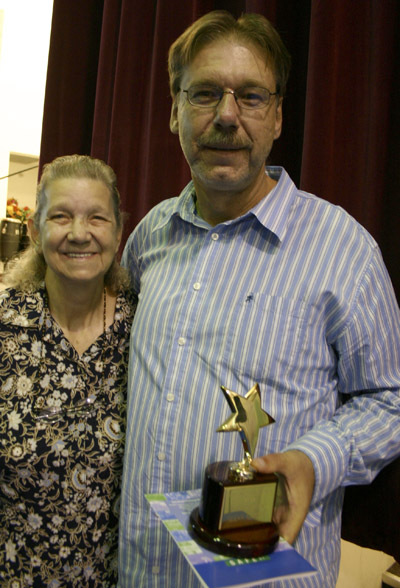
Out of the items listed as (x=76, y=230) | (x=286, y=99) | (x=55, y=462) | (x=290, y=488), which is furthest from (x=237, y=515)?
(x=286, y=99)

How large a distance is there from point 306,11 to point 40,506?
4.93 ft

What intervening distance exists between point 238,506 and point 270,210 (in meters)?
0.58

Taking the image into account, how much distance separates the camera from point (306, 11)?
1.56 m

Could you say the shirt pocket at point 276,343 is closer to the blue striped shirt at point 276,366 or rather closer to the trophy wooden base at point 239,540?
the blue striped shirt at point 276,366

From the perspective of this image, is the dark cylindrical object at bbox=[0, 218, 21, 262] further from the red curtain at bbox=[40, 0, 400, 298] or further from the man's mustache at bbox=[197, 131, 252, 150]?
the man's mustache at bbox=[197, 131, 252, 150]

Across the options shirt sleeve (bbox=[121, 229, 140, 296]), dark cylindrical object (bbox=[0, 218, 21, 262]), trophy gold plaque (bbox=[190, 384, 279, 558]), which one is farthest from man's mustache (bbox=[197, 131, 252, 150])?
dark cylindrical object (bbox=[0, 218, 21, 262])

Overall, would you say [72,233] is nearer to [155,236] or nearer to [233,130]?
[155,236]

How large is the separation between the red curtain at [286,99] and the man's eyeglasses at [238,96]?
329 millimetres

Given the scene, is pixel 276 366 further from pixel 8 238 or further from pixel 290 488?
pixel 8 238

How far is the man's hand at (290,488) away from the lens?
0.85 m

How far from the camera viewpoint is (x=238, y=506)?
796mm

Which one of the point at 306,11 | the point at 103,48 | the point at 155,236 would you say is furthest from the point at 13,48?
the point at 155,236

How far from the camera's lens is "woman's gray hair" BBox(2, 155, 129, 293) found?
4.03 feet

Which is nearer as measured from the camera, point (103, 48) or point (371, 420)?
point (371, 420)
